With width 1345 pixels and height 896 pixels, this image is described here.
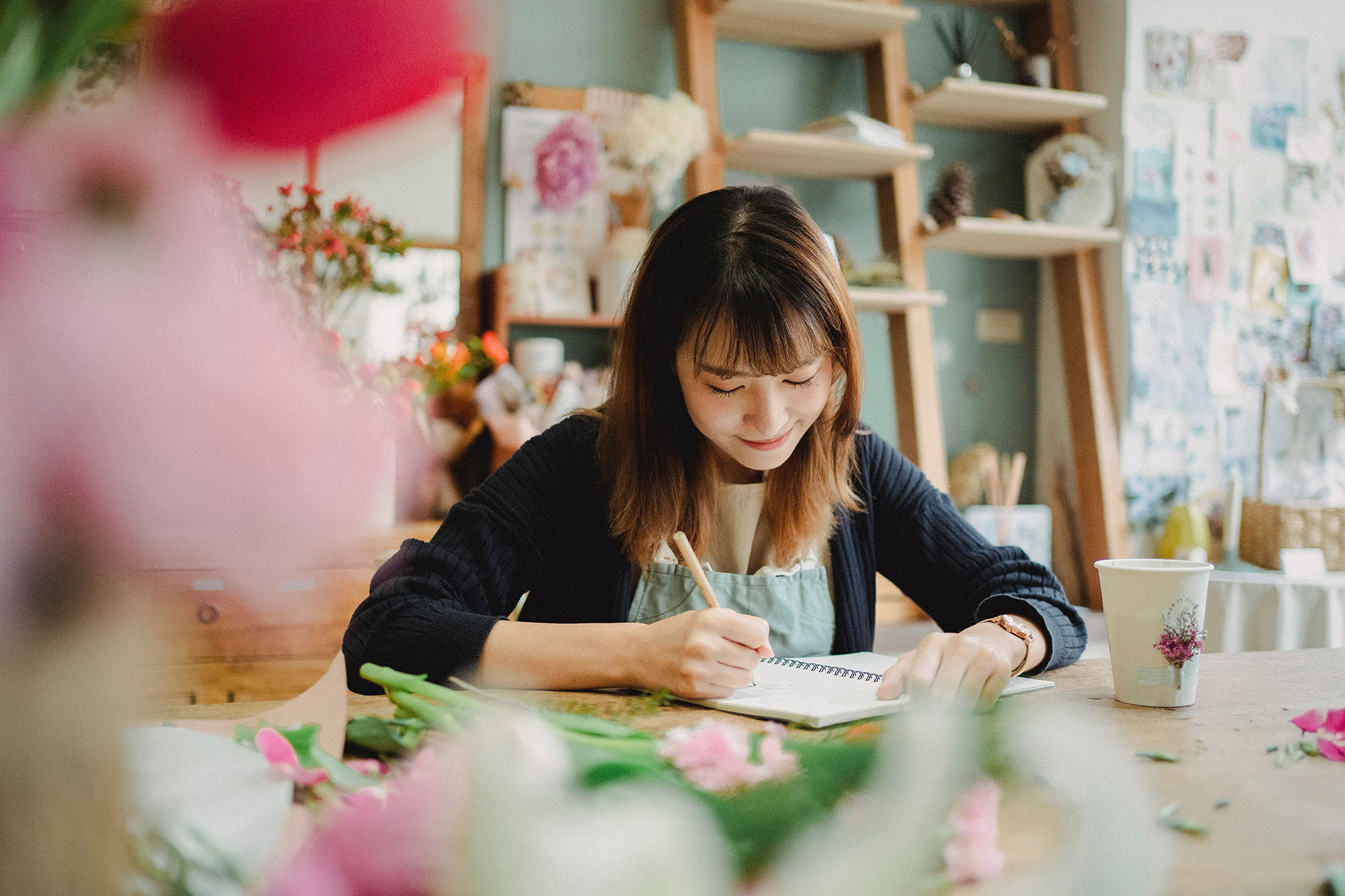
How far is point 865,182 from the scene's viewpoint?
2811mm

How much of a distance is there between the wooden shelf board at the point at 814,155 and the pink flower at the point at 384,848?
2372 millimetres

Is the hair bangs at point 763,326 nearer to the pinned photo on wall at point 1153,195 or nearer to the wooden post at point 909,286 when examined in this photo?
the wooden post at point 909,286

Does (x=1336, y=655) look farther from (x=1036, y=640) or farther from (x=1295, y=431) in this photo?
(x=1295, y=431)

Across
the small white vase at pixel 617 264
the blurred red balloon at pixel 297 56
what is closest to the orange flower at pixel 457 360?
the small white vase at pixel 617 264

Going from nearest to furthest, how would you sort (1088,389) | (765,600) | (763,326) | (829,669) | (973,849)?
(973,849)
(829,669)
(763,326)
(765,600)
(1088,389)

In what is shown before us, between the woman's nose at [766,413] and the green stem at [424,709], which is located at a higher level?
the woman's nose at [766,413]

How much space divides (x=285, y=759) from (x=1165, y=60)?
10.1ft

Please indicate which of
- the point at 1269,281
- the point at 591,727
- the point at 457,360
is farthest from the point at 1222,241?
the point at 591,727

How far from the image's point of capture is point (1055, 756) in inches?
7.7

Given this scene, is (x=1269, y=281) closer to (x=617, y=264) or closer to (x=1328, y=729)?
(x=617, y=264)

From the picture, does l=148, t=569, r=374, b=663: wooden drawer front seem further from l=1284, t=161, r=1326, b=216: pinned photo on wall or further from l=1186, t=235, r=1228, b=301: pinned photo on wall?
l=1284, t=161, r=1326, b=216: pinned photo on wall

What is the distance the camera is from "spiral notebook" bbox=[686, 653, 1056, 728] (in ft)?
2.34

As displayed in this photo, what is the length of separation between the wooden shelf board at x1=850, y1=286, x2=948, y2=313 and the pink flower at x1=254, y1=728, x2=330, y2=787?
7.00 feet

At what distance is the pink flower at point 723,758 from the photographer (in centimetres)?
35
